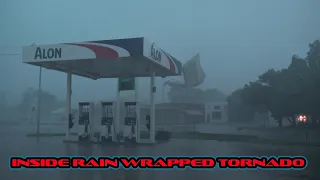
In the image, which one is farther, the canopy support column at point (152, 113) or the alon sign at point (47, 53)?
the canopy support column at point (152, 113)

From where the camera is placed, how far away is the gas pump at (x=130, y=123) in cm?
2039

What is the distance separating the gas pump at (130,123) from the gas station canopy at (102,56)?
2675mm

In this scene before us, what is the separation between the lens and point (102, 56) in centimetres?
1766

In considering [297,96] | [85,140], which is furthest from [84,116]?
[297,96]

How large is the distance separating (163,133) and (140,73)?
15.2ft

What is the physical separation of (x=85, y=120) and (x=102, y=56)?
5639 millimetres

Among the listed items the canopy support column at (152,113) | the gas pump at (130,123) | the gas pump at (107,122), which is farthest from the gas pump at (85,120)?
the canopy support column at (152,113)

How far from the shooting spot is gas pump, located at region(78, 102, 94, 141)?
21281 mm

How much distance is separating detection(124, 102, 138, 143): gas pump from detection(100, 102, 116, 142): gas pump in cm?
104

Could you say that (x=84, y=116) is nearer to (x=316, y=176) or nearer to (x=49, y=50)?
(x=49, y=50)

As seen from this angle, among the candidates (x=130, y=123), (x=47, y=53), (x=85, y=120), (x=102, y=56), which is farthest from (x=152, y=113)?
(x=47, y=53)

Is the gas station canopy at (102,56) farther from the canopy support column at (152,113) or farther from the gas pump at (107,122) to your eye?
the gas pump at (107,122)

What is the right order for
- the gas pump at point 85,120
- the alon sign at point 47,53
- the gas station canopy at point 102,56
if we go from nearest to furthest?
1. the gas station canopy at point 102,56
2. the alon sign at point 47,53
3. the gas pump at point 85,120

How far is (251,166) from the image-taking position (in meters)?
11.4
